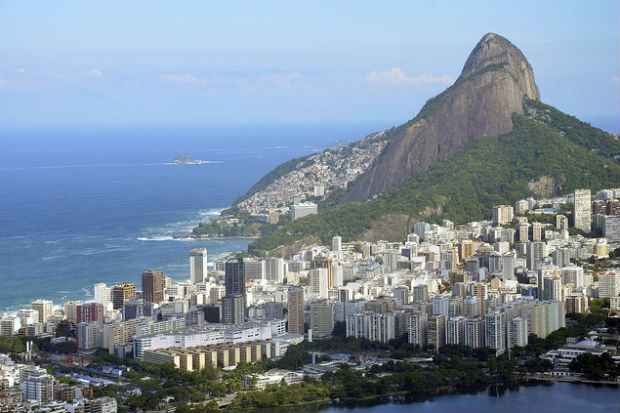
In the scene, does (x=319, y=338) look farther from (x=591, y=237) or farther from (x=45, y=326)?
(x=591, y=237)

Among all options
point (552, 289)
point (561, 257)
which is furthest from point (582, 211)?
point (552, 289)

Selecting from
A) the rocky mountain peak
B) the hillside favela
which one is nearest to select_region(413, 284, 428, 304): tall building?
the hillside favela

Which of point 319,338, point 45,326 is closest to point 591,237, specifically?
point 319,338

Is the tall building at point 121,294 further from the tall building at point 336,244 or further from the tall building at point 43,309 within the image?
the tall building at point 336,244

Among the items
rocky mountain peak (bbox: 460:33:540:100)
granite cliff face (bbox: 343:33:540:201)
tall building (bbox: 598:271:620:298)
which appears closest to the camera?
tall building (bbox: 598:271:620:298)

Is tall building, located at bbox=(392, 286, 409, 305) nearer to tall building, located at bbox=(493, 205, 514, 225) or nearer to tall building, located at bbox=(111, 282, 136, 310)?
tall building, located at bbox=(111, 282, 136, 310)

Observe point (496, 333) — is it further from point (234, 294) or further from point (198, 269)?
point (198, 269)

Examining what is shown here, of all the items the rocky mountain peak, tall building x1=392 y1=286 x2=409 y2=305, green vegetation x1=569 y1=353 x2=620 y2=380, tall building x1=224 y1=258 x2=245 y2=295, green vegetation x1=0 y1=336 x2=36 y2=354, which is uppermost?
the rocky mountain peak

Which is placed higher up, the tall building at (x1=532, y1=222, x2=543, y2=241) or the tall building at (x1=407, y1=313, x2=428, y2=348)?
the tall building at (x1=532, y1=222, x2=543, y2=241)
